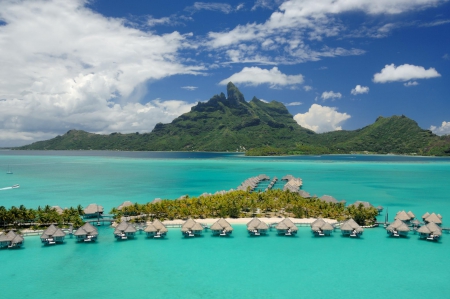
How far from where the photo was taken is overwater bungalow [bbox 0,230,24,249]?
21641 mm

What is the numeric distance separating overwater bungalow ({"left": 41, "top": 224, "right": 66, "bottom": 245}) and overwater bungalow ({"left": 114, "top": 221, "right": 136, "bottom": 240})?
140 inches

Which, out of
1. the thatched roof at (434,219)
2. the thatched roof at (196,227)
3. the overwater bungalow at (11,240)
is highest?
the thatched roof at (434,219)

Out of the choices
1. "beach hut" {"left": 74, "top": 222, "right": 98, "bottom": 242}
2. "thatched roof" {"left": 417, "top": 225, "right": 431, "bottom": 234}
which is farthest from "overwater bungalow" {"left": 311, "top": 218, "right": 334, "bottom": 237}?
"beach hut" {"left": 74, "top": 222, "right": 98, "bottom": 242}

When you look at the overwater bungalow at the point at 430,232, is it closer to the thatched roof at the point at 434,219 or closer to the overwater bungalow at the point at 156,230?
the thatched roof at the point at 434,219

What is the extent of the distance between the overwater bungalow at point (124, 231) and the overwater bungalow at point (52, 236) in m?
3.55

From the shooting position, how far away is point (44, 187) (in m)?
51.4

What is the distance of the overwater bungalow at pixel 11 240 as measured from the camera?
21.6 m

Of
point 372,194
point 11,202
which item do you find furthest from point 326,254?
point 11,202

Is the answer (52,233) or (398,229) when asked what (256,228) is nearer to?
(398,229)

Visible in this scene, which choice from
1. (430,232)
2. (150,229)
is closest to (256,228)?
(150,229)

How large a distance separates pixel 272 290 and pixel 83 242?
14.1 m

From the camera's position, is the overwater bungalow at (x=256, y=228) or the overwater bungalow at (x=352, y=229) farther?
the overwater bungalow at (x=256, y=228)

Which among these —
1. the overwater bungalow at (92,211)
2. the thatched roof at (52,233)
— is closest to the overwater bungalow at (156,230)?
the thatched roof at (52,233)

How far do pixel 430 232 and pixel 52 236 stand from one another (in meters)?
26.9
